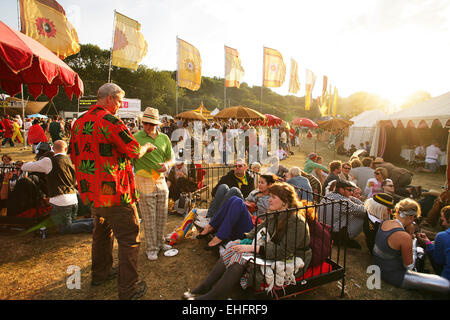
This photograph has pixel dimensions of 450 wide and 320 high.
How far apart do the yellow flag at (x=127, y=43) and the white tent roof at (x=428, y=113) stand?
44.8ft

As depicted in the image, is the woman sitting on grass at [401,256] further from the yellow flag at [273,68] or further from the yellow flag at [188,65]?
the yellow flag at [273,68]

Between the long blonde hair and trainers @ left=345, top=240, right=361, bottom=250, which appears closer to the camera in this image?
the long blonde hair

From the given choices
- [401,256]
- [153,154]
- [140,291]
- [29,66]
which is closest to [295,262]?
[401,256]

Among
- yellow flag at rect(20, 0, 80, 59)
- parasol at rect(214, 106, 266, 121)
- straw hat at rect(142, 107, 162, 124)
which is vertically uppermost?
yellow flag at rect(20, 0, 80, 59)

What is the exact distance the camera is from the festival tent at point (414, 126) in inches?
416

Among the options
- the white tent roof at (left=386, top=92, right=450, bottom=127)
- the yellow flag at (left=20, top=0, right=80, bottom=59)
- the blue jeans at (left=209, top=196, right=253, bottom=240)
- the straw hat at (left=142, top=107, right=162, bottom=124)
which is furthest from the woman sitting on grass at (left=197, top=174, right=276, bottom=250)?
the white tent roof at (left=386, top=92, right=450, bottom=127)

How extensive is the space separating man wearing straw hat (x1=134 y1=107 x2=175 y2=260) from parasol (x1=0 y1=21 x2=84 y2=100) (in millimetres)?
1068

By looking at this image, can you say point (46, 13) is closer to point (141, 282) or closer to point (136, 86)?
point (141, 282)

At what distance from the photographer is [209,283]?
276cm

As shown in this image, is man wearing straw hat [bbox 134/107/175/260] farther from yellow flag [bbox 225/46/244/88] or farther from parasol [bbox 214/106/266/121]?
yellow flag [bbox 225/46/244/88]

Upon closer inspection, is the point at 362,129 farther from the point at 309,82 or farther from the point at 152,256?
the point at 152,256

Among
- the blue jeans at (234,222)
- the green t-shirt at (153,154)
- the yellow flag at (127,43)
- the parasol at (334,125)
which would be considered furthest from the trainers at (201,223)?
the parasol at (334,125)

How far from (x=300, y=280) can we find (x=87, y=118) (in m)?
2.91

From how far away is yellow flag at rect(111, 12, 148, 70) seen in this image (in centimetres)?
1153
